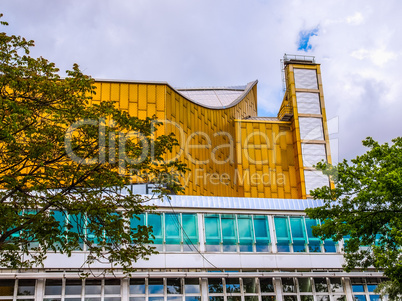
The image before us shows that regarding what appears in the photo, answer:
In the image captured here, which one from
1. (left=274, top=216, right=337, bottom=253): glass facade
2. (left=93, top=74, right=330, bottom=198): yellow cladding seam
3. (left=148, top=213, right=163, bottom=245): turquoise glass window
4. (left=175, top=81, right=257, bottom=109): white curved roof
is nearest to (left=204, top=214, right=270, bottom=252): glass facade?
(left=274, top=216, right=337, bottom=253): glass facade

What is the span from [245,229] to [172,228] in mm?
3979

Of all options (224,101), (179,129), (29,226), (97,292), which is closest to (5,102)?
(29,226)

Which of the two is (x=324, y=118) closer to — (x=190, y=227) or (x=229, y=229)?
(x=229, y=229)

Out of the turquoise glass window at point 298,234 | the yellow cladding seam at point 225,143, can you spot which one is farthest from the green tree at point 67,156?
the yellow cladding seam at point 225,143

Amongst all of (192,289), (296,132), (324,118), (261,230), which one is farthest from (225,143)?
(192,289)

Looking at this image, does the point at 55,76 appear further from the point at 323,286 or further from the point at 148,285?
the point at 323,286

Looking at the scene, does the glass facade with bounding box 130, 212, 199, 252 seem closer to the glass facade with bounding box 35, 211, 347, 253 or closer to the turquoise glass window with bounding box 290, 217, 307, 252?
the glass facade with bounding box 35, 211, 347, 253

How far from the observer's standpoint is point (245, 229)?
25.7m

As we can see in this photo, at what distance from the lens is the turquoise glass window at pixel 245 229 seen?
25375 mm

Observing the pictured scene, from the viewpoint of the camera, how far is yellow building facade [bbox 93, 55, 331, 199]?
35.9m

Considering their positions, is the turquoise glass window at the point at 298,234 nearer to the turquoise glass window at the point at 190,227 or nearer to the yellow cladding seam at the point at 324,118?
the turquoise glass window at the point at 190,227

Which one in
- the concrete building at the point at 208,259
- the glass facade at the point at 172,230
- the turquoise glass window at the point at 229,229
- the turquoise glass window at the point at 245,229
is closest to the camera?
the concrete building at the point at 208,259

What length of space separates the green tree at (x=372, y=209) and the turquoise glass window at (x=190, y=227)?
6.82m

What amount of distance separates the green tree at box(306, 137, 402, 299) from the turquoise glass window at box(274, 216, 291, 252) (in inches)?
203
